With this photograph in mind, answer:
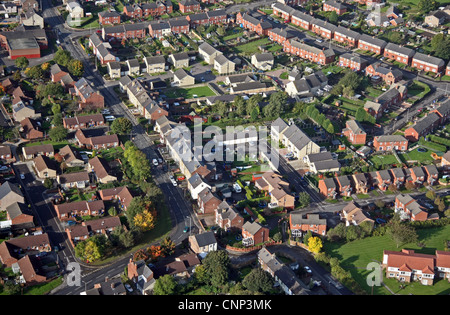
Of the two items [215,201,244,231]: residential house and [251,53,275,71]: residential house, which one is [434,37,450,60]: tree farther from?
[215,201,244,231]: residential house

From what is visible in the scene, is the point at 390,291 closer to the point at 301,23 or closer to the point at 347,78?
the point at 347,78

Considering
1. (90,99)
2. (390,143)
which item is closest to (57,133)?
(90,99)

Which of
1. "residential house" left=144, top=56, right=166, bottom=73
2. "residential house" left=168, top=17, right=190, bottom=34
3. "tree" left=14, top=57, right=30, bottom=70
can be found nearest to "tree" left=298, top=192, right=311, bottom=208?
"residential house" left=144, top=56, right=166, bottom=73

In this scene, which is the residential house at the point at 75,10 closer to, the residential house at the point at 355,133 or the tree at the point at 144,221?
the residential house at the point at 355,133

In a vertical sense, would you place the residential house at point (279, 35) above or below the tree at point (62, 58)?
below

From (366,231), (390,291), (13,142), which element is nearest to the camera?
(390,291)

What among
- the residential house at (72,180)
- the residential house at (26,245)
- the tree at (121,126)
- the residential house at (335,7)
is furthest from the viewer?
the residential house at (335,7)

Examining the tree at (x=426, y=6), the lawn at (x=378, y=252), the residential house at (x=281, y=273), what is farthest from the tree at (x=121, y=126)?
the tree at (x=426, y=6)

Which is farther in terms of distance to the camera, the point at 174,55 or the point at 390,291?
the point at 174,55

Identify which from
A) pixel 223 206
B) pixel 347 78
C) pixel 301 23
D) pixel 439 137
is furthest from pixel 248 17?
pixel 223 206
